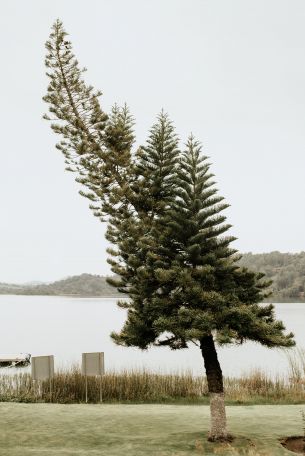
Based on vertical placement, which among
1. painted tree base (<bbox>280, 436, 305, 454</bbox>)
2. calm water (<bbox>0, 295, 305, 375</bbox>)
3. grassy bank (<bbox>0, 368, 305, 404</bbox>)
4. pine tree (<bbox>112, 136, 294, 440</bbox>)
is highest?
pine tree (<bbox>112, 136, 294, 440</bbox>)

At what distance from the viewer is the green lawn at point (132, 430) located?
953 centimetres

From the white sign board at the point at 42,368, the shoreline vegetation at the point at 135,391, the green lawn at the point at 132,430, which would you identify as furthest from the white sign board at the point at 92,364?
the green lawn at the point at 132,430

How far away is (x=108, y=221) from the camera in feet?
53.0

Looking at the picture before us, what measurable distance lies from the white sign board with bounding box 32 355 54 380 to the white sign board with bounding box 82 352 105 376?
4.16 feet

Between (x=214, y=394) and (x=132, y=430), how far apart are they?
2155mm

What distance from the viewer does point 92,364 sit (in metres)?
16.6

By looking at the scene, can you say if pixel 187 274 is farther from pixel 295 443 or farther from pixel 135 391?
pixel 135 391

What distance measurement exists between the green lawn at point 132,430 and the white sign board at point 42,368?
202 cm

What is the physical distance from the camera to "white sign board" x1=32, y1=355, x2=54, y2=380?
1666 cm

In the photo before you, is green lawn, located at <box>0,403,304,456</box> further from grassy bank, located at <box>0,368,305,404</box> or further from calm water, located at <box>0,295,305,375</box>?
calm water, located at <box>0,295,305,375</box>

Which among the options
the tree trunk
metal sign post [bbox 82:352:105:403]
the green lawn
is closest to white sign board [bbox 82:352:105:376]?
metal sign post [bbox 82:352:105:403]

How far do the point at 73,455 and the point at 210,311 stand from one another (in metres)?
3.80

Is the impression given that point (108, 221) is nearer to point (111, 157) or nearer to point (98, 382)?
point (111, 157)

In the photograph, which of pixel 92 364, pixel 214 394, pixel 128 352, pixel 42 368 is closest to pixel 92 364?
pixel 92 364
